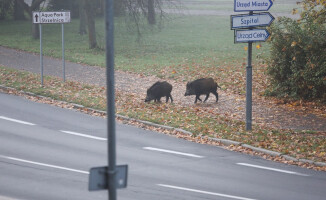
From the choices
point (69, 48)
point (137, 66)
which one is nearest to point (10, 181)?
point (137, 66)

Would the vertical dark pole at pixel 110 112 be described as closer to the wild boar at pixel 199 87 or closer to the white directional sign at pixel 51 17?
the wild boar at pixel 199 87

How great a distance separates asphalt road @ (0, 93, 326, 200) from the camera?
977 centimetres

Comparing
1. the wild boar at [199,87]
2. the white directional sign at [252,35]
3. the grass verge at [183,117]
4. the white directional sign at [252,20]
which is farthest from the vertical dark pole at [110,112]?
the wild boar at [199,87]

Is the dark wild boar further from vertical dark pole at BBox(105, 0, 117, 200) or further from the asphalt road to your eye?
vertical dark pole at BBox(105, 0, 117, 200)

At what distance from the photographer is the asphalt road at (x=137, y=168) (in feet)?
32.1

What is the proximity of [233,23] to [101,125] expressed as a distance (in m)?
4.72

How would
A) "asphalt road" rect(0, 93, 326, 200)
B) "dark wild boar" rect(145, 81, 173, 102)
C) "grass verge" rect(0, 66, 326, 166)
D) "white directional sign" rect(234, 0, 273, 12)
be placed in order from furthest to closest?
1. "dark wild boar" rect(145, 81, 173, 102)
2. "white directional sign" rect(234, 0, 273, 12)
3. "grass verge" rect(0, 66, 326, 166)
4. "asphalt road" rect(0, 93, 326, 200)

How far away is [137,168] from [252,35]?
5.49 m

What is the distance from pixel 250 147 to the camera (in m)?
13.8

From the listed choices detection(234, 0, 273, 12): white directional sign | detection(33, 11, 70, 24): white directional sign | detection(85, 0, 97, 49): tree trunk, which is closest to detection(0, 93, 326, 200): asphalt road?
detection(234, 0, 273, 12): white directional sign

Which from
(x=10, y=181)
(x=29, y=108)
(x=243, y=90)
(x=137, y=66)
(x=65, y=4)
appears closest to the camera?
(x=10, y=181)

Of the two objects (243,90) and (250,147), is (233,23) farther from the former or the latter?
(243,90)

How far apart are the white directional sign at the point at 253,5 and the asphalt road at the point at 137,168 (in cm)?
388

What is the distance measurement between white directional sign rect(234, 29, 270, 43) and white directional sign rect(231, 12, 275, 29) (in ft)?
0.52
